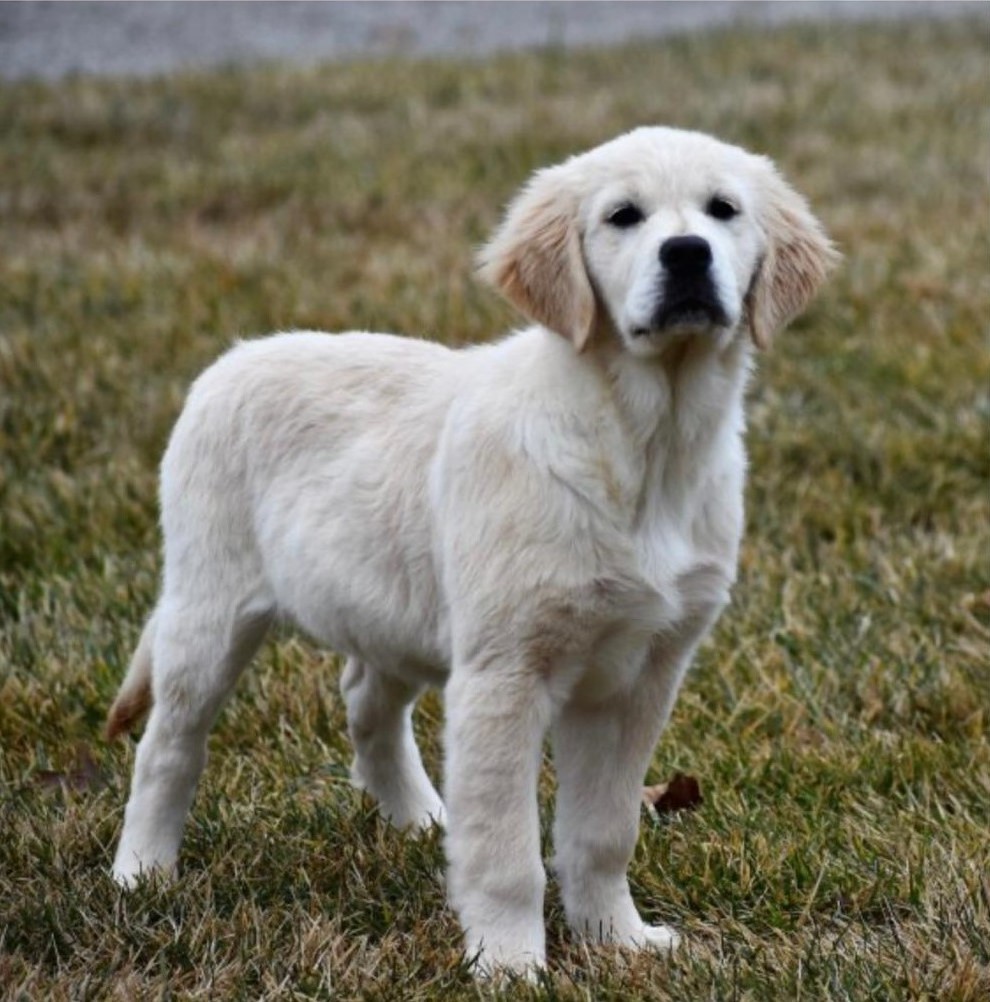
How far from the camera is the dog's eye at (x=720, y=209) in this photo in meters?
3.40

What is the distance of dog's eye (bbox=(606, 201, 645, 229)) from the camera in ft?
11.1

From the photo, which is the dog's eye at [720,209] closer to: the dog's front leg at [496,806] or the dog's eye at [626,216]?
the dog's eye at [626,216]

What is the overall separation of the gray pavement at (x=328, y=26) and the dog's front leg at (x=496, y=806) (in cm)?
940

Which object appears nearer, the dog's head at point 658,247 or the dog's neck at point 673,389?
the dog's head at point 658,247

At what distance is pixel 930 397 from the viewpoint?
21.2 feet

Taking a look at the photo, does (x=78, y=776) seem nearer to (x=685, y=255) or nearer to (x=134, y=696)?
(x=134, y=696)

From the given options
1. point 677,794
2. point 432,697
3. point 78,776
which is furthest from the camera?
point 432,697

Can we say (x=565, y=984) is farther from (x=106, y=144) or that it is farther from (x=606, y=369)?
(x=106, y=144)

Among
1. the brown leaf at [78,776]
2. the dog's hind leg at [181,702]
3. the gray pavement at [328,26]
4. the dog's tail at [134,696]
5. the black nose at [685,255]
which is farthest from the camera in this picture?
the gray pavement at [328,26]

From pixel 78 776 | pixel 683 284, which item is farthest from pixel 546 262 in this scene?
pixel 78 776

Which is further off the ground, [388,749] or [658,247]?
[658,247]

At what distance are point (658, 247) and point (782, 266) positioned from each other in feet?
1.23

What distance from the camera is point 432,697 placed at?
4.68 m

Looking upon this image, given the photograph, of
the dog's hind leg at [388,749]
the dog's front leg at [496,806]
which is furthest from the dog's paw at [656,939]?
the dog's hind leg at [388,749]
